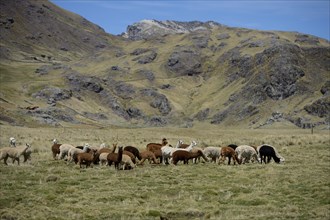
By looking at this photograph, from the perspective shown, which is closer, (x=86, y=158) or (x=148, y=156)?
(x=86, y=158)

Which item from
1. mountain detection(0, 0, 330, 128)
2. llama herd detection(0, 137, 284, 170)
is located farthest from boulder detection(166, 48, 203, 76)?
llama herd detection(0, 137, 284, 170)

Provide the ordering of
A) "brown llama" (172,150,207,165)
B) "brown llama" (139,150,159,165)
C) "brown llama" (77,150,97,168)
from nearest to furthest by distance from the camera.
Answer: "brown llama" (77,150,97,168) < "brown llama" (172,150,207,165) < "brown llama" (139,150,159,165)

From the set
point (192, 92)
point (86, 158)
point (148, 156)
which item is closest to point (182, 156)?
point (148, 156)

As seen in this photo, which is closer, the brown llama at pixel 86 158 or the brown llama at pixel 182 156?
the brown llama at pixel 86 158

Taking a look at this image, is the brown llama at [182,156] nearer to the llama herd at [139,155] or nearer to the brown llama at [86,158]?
the llama herd at [139,155]

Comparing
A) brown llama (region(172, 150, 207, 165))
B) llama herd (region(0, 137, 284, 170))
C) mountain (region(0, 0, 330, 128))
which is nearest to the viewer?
llama herd (region(0, 137, 284, 170))

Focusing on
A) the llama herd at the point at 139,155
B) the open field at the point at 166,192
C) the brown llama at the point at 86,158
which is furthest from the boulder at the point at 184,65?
the open field at the point at 166,192

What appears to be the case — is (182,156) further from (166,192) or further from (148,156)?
(166,192)

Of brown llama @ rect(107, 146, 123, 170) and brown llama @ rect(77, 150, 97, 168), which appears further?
brown llama @ rect(77, 150, 97, 168)

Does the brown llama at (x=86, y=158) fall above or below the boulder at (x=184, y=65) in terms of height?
below

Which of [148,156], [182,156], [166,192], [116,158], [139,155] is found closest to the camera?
[166,192]

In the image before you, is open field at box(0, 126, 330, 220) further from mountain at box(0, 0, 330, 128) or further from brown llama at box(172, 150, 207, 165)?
mountain at box(0, 0, 330, 128)

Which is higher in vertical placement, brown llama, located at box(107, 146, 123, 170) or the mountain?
the mountain

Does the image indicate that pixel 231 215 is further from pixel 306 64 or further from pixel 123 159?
pixel 306 64
